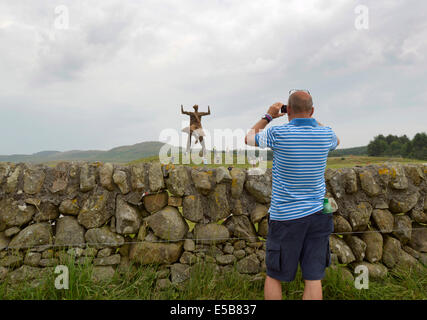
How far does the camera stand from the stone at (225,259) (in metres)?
3.41

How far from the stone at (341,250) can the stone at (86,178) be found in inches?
147

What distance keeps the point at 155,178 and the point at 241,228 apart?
4.92ft

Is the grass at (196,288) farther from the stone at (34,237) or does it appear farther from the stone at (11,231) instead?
the stone at (11,231)

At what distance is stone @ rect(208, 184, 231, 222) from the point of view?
3498 millimetres

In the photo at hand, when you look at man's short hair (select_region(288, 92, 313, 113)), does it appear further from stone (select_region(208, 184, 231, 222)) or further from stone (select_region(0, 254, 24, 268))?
stone (select_region(0, 254, 24, 268))

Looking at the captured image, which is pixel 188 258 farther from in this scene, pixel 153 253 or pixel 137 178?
pixel 137 178

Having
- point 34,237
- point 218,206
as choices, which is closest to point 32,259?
point 34,237

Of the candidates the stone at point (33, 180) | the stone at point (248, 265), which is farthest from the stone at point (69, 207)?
the stone at point (248, 265)

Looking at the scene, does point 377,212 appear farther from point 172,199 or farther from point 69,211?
point 69,211

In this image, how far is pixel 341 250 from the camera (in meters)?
3.60

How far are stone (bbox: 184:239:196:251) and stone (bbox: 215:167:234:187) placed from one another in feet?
3.22
